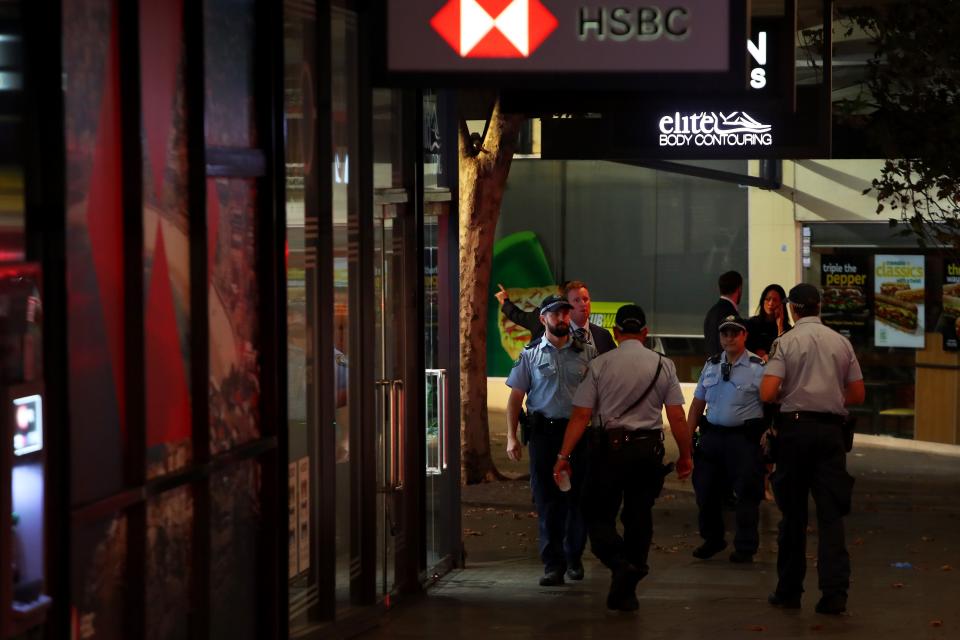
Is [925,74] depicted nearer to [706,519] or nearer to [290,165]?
[706,519]

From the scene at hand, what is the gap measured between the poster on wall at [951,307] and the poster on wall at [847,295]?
947mm

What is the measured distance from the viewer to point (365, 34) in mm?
9180

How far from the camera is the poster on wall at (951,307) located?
1897 centimetres

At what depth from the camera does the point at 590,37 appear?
7.39m

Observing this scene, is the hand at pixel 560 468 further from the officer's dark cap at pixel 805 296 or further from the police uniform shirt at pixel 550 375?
the officer's dark cap at pixel 805 296

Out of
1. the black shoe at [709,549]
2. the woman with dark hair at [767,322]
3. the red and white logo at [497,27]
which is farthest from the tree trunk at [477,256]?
the red and white logo at [497,27]

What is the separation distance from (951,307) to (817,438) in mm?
10052

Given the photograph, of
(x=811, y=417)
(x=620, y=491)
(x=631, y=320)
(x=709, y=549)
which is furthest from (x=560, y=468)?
(x=709, y=549)

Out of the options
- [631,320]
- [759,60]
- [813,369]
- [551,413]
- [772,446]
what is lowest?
[772,446]

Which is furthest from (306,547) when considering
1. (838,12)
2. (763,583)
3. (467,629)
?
(838,12)

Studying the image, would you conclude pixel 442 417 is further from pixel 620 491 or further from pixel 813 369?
pixel 813 369

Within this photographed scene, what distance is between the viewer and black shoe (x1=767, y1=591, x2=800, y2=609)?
9.81m

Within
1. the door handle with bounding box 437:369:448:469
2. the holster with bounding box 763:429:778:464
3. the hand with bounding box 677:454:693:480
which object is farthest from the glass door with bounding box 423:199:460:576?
the holster with bounding box 763:429:778:464

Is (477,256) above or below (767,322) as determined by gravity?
above
